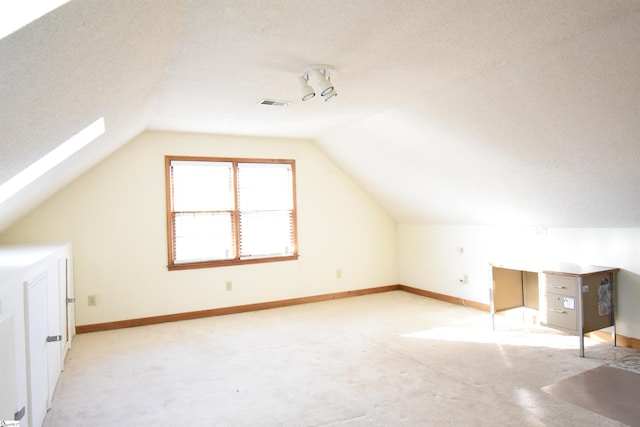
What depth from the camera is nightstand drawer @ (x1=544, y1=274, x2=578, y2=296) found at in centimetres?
348

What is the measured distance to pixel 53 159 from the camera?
9.94ft

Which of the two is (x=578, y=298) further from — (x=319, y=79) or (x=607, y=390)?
(x=319, y=79)

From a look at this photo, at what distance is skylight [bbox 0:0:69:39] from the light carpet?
2338 mm

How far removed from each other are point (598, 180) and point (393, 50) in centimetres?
206

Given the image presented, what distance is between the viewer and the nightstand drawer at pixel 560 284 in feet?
11.4

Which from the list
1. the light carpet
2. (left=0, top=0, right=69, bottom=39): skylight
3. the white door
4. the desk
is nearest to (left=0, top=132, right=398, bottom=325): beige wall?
the light carpet

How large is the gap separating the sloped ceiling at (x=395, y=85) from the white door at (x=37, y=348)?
70 cm

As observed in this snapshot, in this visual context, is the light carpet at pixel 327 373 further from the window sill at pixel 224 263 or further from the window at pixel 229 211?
the window at pixel 229 211

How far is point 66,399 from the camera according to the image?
2.93m

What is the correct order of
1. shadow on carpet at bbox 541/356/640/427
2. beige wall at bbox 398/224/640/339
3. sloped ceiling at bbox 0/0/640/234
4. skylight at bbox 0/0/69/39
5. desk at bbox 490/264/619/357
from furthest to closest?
1. beige wall at bbox 398/224/640/339
2. desk at bbox 490/264/619/357
3. shadow on carpet at bbox 541/356/640/427
4. sloped ceiling at bbox 0/0/640/234
5. skylight at bbox 0/0/69/39

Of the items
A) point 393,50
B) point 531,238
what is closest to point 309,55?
point 393,50

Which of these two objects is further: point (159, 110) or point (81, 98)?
point (159, 110)

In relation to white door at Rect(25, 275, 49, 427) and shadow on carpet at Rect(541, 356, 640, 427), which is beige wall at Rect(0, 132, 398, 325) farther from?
shadow on carpet at Rect(541, 356, 640, 427)

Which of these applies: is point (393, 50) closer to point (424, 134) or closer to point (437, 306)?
point (424, 134)
